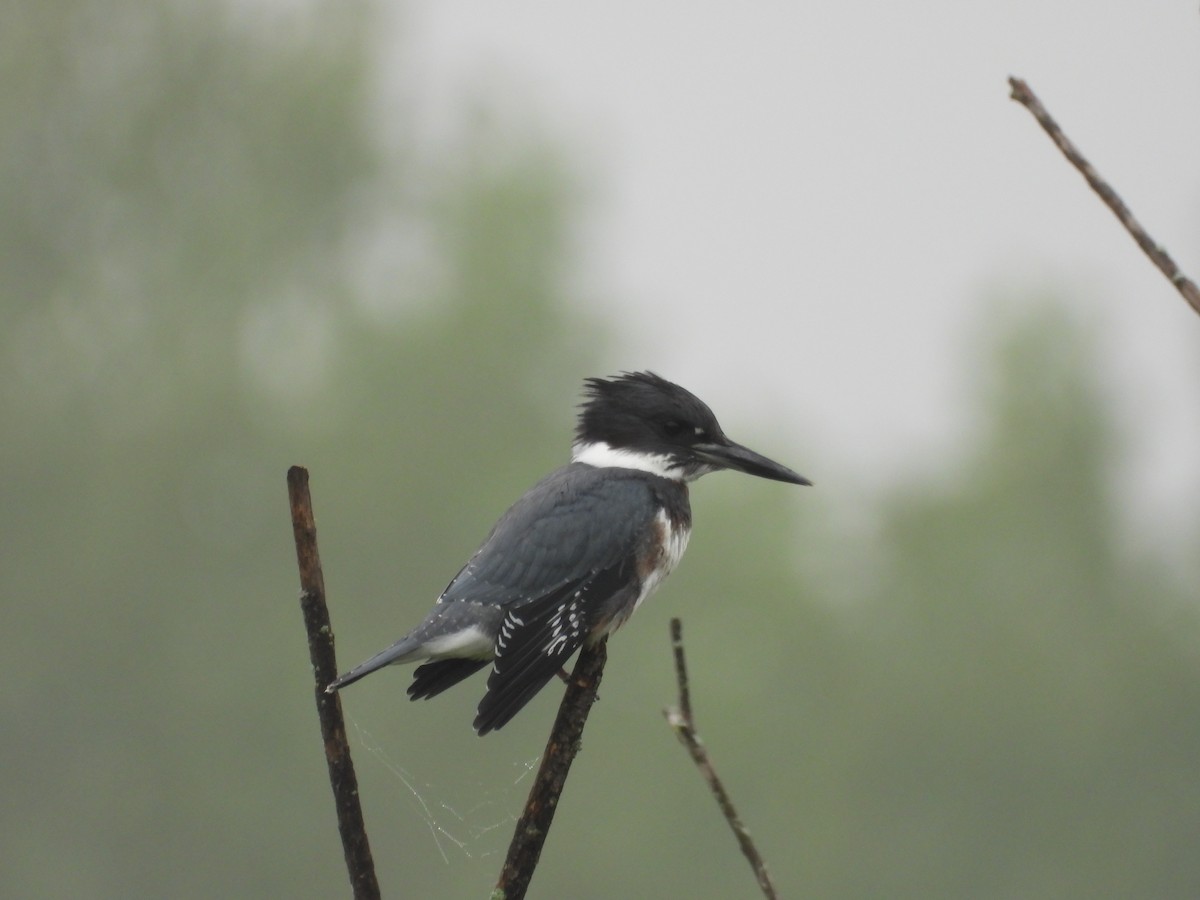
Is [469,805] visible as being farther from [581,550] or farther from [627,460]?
[581,550]

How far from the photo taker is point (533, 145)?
18.9 metres

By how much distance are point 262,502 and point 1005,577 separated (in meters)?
8.96

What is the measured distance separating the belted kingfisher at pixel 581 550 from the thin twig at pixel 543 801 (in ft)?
1.59

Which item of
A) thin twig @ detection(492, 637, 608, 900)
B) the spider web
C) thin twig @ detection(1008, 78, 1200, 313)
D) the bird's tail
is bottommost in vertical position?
the spider web

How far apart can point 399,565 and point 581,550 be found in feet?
43.5

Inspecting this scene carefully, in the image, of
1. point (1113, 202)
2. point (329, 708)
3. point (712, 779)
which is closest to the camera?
point (1113, 202)

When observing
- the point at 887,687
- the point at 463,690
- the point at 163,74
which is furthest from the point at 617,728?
the point at 163,74

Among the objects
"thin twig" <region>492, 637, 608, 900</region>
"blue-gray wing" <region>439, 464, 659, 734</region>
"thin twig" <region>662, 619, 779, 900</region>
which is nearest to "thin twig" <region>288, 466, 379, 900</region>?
"thin twig" <region>492, 637, 608, 900</region>

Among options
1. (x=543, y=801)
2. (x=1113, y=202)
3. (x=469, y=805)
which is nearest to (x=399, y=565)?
(x=469, y=805)

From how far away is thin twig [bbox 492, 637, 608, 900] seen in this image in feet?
7.01

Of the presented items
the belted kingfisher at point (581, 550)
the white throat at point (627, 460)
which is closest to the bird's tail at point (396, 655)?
the belted kingfisher at point (581, 550)

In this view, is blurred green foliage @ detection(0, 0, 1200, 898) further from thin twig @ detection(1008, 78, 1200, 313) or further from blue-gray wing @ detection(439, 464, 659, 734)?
thin twig @ detection(1008, 78, 1200, 313)

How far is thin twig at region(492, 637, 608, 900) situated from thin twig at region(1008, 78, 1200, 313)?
43.0 inches

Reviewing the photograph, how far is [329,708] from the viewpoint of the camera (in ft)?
6.88
